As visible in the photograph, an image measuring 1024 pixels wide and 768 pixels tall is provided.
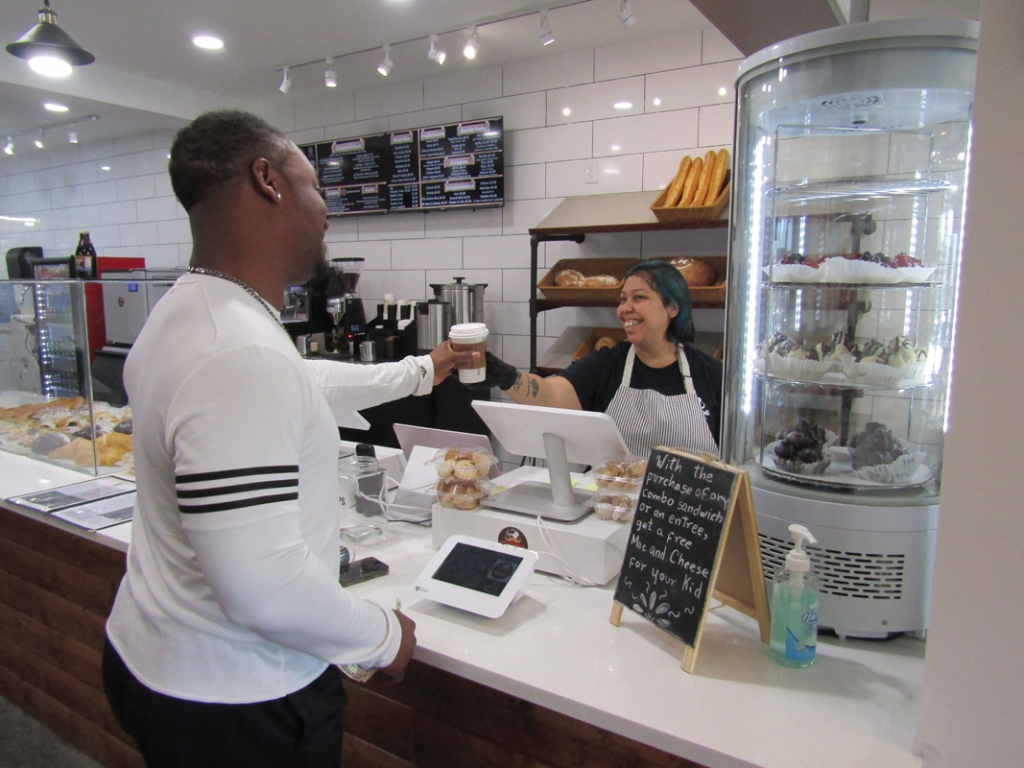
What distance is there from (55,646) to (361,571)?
1524 millimetres

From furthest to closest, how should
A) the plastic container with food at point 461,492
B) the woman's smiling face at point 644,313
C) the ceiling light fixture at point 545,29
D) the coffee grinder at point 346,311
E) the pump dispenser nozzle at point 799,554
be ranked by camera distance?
the coffee grinder at point 346,311
the ceiling light fixture at point 545,29
the woman's smiling face at point 644,313
the plastic container with food at point 461,492
the pump dispenser nozzle at point 799,554

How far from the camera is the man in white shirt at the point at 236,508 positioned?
3.12 feet

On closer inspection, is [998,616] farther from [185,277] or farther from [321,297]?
[321,297]

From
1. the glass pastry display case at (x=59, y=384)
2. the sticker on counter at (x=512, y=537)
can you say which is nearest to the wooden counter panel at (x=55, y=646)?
the glass pastry display case at (x=59, y=384)

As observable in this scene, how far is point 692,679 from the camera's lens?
46.0 inches

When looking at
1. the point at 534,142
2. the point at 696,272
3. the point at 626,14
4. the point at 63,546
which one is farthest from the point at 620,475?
the point at 534,142

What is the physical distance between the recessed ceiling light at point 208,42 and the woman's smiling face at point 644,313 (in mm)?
2908

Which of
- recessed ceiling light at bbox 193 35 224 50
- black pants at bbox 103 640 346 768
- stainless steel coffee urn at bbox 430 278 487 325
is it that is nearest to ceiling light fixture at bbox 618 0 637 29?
stainless steel coffee urn at bbox 430 278 487 325

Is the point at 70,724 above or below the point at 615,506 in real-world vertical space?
below

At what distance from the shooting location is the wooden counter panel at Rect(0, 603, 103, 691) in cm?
222

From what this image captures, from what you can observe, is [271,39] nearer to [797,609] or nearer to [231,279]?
[231,279]

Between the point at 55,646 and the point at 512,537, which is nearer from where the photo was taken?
the point at 512,537

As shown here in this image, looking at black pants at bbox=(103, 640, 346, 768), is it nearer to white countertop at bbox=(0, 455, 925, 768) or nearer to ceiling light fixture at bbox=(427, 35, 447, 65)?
white countertop at bbox=(0, 455, 925, 768)

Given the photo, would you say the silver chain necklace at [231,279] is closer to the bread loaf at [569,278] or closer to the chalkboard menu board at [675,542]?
the chalkboard menu board at [675,542]
